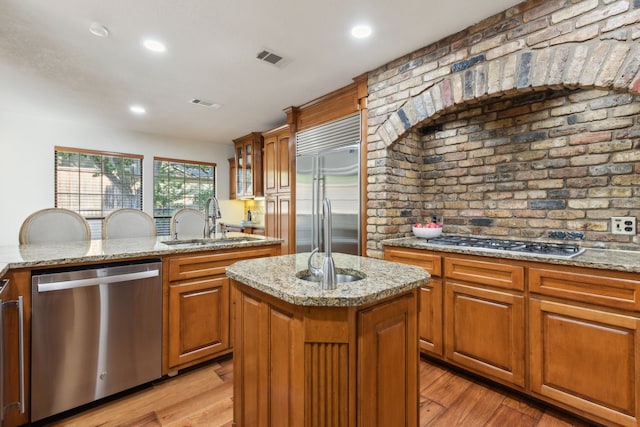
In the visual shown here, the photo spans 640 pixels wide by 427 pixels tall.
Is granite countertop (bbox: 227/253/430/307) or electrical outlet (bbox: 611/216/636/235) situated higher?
electrical outlet (bbox: 611/216/636/235)

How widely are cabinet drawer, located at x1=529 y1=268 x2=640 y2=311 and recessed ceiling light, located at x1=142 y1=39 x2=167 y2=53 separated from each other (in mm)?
3152

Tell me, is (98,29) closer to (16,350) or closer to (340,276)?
(16,350)

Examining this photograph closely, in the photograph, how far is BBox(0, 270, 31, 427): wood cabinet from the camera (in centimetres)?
153

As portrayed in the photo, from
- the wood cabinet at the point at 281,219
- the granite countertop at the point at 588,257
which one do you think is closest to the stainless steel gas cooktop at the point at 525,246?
the granite countertop at the point at 588,257

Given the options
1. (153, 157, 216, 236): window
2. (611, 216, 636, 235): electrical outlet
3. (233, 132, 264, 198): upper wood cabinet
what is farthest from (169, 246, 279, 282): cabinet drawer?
(153, 157, 216, 236): window

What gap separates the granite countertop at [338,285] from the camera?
3.29 feet

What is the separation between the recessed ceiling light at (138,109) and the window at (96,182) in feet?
4.18

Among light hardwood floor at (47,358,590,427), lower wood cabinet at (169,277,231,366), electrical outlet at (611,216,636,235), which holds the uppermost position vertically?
electrical outlet at (611,216,636,235)

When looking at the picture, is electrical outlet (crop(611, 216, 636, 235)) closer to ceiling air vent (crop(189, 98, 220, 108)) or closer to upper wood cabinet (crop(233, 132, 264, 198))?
ceiling air vent (crop(189, 98, 220, 108))

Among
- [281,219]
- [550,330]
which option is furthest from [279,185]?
[550,330]

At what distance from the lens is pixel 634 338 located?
148 centimetres

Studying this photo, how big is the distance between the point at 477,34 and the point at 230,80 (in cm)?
229

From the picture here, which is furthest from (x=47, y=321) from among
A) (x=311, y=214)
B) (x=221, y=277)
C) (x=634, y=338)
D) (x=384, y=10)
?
(x=634, y=338)

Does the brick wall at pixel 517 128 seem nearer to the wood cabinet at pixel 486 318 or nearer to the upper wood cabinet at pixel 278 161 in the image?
the wood cabinet at pixel 486 318
